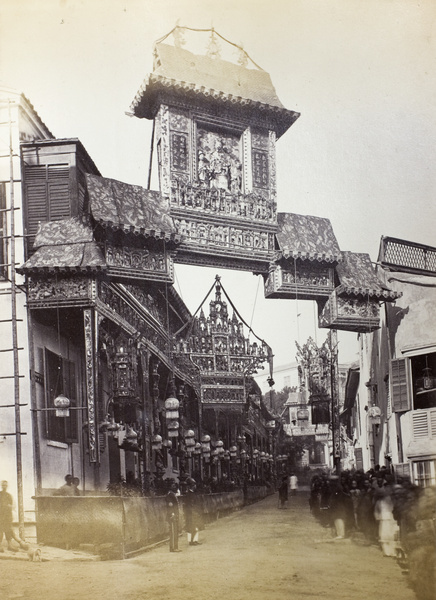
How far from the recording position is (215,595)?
748cm

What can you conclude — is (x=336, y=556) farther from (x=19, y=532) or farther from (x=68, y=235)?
(x=68, y=235)

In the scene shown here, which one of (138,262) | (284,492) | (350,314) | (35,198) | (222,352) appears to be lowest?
(284,492)

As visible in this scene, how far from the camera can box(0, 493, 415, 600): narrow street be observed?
753 centimetres

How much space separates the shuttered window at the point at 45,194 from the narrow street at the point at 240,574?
3919mm

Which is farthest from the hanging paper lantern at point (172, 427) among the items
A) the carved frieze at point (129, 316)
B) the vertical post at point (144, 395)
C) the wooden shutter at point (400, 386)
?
the wooden shutter at point (400, 386)

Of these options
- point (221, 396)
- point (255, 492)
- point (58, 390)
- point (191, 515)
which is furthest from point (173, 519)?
point (255, 492)

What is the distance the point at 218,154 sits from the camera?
9.94m

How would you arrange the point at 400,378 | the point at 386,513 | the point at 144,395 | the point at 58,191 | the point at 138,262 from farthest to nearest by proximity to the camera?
the point at 144,395 < the point at 400,378 < the point at 58,191 < the point at 138,262 < the point at 386,513

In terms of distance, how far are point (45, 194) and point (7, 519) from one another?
3864 millimetres

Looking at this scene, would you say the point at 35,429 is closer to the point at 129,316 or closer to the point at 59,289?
the point at 59,289

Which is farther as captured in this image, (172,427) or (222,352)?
(172,427)

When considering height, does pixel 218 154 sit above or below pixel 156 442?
above

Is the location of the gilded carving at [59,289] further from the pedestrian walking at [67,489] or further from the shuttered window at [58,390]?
the pedestrian walking at [67,489]

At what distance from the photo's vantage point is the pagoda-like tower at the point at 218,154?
9430 mm
